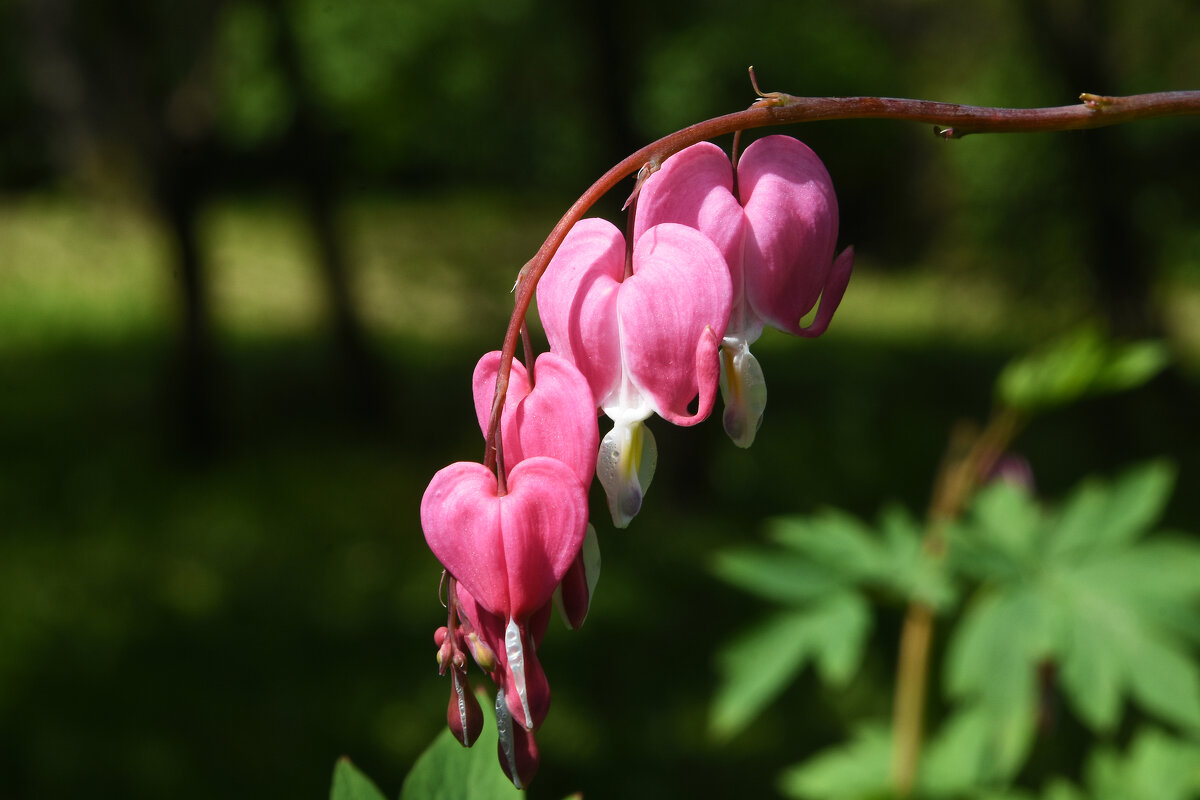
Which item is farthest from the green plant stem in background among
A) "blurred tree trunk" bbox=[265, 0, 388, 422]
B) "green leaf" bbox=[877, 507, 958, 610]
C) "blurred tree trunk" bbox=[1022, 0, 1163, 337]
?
"blurred tree trunk" bbox=[1022, 0, 1163, 337]

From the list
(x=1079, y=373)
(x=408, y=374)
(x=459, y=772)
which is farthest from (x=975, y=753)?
(x=408, y=374)

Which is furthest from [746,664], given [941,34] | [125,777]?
[941,34]

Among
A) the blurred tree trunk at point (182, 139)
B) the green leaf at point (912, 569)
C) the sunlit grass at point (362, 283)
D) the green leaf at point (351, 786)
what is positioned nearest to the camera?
the green leaf at point (351, 786)

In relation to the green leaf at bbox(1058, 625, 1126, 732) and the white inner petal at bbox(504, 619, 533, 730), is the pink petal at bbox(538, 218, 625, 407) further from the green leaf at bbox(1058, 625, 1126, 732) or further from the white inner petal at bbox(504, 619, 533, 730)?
the green leaf at bbox(1058, 625, 1126, 732)

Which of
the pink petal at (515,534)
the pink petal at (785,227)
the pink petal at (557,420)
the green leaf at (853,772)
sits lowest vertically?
the green leaf at (853,772)

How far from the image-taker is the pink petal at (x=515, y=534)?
55cm

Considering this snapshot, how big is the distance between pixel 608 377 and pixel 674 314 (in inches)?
2.0

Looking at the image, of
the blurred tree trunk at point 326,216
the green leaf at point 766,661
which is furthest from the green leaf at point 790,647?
the blurred tree trunk at point 326,216

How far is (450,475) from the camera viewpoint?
571 millimetres

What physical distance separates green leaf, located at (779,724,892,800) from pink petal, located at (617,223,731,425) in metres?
1.17

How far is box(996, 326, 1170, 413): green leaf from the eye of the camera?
A: 1.31 m

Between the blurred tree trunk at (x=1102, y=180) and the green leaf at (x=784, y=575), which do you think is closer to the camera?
the green leaf at (x=784, y=575)

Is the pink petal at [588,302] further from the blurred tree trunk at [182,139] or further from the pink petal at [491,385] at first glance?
the blurred tree trunk at [182,139]

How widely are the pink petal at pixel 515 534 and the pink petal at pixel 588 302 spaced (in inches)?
2.3
